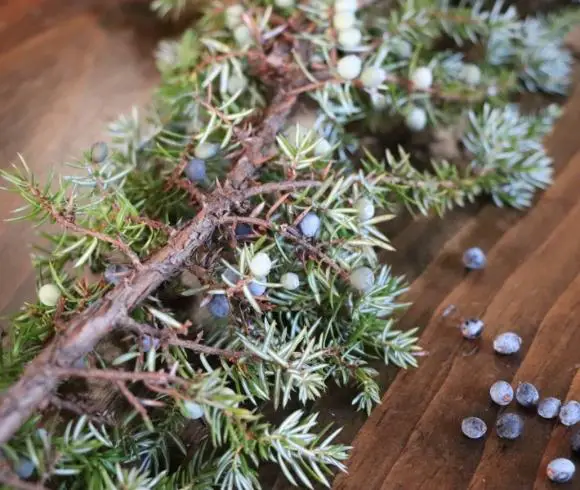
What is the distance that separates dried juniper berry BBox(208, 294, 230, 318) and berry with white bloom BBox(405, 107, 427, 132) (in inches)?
11.9

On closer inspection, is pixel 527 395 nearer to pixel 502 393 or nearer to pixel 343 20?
pixel 502 393

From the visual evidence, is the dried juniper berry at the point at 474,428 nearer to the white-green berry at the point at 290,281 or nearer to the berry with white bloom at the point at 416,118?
the white-green berry at the point at 290,281

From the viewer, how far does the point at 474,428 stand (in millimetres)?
561

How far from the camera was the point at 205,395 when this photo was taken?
1.52 ft

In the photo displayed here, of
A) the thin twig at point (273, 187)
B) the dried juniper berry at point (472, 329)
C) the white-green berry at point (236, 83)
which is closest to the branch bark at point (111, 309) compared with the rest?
the thin twig at point (273, 187)

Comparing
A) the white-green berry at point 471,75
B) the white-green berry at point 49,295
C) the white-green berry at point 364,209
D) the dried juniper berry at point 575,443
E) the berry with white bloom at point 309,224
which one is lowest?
the dried juniper berry at point 575,443

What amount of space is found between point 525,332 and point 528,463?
12 centimetres

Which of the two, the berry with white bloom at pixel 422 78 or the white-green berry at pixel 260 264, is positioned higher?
the white-green berry at pixel 260 264

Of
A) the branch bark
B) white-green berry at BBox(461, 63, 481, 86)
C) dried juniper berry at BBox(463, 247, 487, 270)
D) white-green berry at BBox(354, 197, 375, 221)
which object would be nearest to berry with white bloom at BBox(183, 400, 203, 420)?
the branch bark

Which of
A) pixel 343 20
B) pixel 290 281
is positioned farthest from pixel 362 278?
pixel 343 20

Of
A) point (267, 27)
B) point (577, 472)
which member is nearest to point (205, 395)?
point (577, 472)

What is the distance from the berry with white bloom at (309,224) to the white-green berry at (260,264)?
0.05m

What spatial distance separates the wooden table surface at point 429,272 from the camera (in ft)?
1.83

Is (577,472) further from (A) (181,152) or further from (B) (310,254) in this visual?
(A) (181,152)
